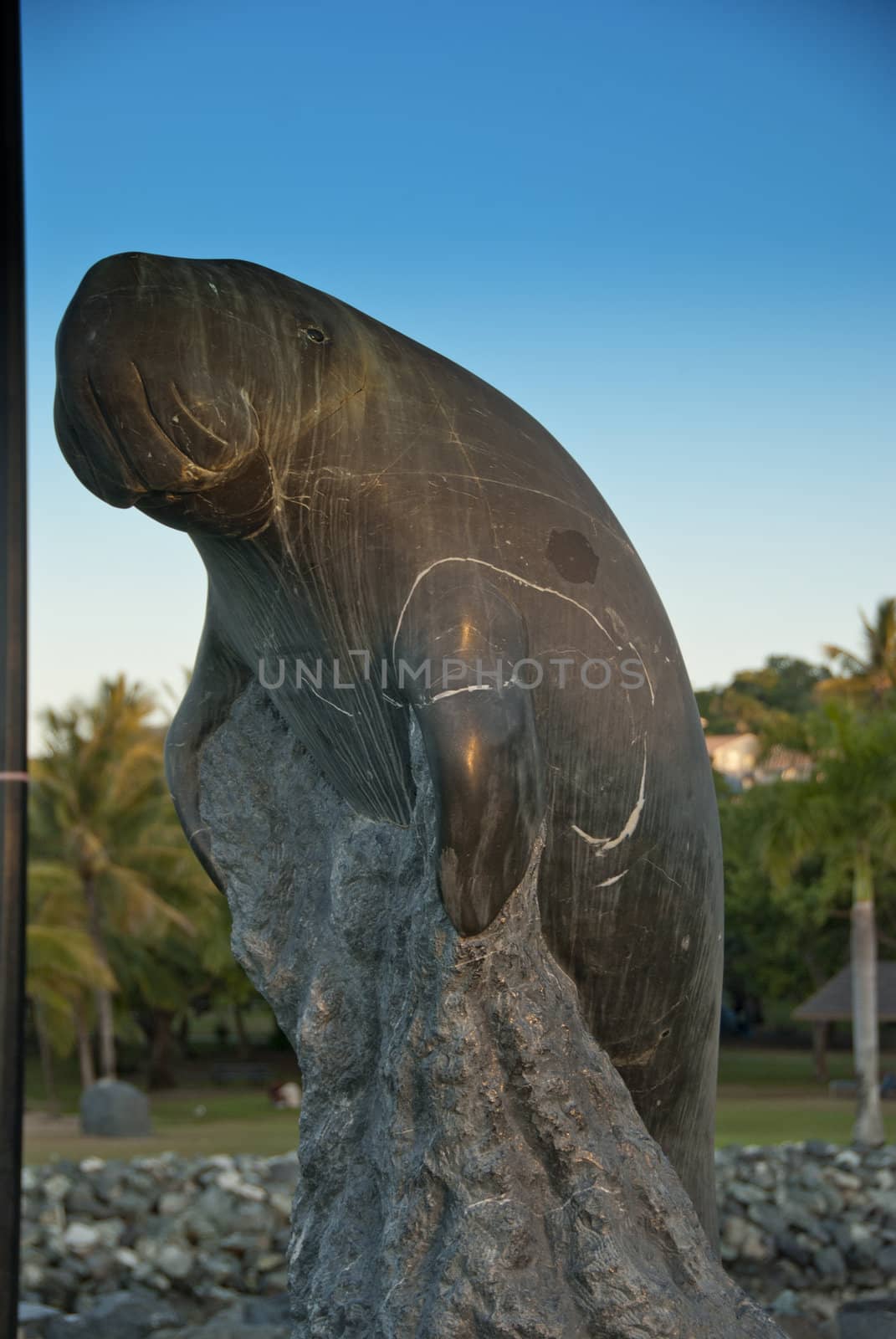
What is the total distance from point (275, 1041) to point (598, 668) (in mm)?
37457

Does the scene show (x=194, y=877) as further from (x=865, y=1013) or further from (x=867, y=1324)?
(x=867, y=1324)

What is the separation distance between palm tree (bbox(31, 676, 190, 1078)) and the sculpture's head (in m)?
24.9

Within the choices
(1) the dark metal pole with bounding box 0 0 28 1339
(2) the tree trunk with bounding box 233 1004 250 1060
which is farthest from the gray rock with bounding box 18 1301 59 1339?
(2) the tree trunk with bounding box 233 1004 250 1060

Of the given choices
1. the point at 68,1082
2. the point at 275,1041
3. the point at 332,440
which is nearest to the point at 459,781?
the point at 332,440

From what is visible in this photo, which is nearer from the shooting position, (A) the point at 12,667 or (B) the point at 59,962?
(A) the point at 12,667

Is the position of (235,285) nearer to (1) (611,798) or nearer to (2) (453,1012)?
(1) (611,798)

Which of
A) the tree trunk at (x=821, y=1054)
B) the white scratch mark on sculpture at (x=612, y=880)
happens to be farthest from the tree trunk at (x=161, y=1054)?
the white scratch mark on sculpture at (x=612, y=880)

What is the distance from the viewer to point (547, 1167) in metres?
2.45

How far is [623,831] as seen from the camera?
2.70 m

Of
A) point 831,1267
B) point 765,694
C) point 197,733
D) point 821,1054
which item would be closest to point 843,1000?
point 821,1054

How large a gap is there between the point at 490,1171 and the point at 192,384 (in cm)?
148

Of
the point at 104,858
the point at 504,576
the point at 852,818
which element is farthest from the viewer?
the point at 104,858

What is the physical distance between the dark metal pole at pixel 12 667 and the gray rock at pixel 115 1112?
15301 millimetres

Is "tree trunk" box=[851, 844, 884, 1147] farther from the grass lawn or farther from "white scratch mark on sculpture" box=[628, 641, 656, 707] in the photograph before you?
"white scratch mark on sculpture" box=[628, 641, 656, 707]
